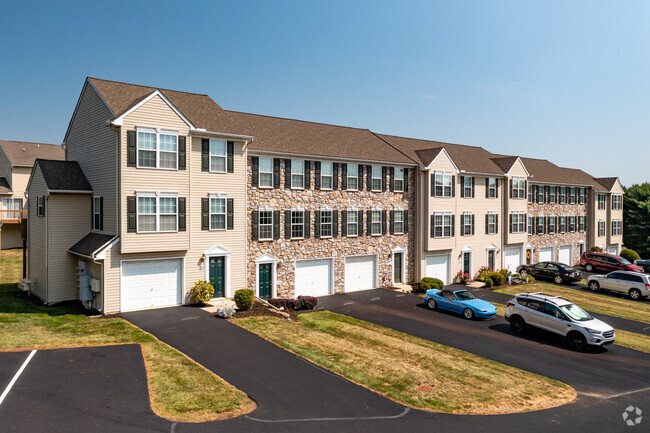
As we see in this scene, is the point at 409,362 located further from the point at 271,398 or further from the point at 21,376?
the point at 21,376

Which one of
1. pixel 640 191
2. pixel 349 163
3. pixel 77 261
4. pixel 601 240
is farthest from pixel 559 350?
pixel 640 191

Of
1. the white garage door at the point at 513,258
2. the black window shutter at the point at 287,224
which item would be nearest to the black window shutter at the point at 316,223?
the black window shutter at the point at 287,224

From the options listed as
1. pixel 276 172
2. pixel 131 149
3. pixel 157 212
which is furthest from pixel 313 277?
pixel 131 149

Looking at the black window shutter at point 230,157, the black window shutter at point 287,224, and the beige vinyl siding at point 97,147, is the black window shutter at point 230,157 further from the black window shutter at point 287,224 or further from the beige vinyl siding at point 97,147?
the beige vinyl siding at point 97,147

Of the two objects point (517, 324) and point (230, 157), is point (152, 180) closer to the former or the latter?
point (230, 157)

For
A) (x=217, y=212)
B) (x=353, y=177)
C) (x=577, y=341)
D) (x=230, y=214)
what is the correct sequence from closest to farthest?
(x=577, y=341), (x=217, y=212), (x=230, y=214), (x=353, y=177)
